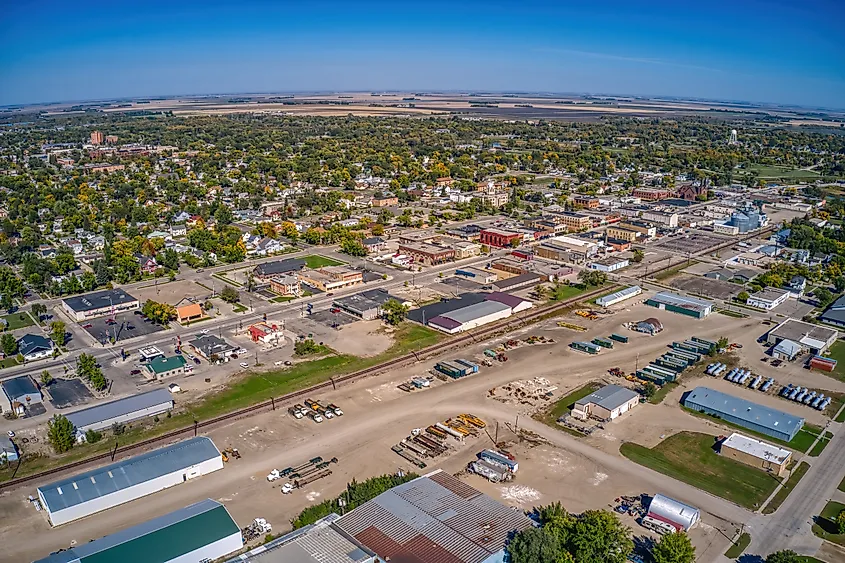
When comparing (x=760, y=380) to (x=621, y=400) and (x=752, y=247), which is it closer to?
(x=621, y=400)

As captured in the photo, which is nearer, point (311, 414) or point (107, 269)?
point (311, 414)

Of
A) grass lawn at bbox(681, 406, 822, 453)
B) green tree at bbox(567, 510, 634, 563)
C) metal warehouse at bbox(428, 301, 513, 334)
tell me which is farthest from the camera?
metal warehouse at bbox(428, 301, 513, 334)

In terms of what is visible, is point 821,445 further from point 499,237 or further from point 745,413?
point 499,237

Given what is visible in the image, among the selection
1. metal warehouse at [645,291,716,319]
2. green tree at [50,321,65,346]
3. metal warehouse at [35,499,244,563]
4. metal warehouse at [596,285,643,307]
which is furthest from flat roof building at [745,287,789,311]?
green tree at [50,321,65,346]

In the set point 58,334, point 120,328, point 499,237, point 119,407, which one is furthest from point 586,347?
point 58,334

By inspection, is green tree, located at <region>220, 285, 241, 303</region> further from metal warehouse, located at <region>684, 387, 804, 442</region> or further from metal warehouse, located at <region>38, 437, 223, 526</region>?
metal warehouse, located at <region>684, 387, 804, 442</region>

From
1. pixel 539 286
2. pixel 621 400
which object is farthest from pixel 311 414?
pixel 539 286
